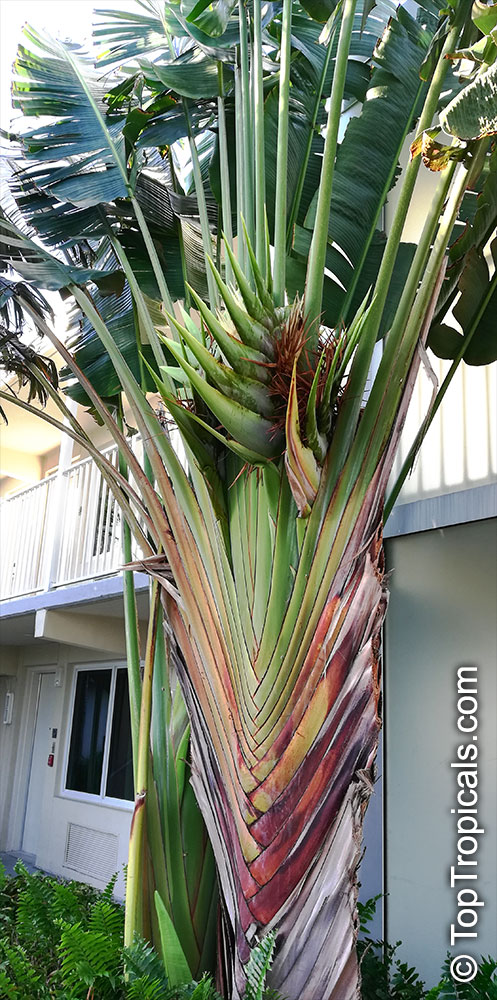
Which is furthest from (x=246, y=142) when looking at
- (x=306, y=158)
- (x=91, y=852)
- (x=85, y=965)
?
(x=91, y=852)

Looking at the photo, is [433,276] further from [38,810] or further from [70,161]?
[38,810]

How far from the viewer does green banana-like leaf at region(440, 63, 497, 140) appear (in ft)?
6.60

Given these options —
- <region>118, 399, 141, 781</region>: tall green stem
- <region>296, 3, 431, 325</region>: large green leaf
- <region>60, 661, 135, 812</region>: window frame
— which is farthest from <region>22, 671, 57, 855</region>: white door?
<region>296, 3, 431, 325</region>: large green leaf

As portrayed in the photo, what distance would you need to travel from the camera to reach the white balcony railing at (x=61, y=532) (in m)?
8.14

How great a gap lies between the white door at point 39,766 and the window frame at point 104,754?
0.58 meters

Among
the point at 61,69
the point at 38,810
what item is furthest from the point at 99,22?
the point at 38,810

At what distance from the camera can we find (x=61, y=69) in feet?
11.7

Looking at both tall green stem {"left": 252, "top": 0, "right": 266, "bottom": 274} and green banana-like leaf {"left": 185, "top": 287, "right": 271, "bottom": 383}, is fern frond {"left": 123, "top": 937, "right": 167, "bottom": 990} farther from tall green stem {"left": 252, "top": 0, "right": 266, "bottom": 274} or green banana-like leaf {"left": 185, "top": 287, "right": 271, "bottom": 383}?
tall green stem {"left": 252, "top": 0, "right": 266, "bottom": 274}

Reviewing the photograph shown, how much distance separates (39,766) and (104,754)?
2584 mm

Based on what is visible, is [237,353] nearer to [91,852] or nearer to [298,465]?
[298,465]

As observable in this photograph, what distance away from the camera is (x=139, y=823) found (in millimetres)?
2412

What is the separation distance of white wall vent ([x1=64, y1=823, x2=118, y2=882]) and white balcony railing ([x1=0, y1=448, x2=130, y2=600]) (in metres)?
3.25

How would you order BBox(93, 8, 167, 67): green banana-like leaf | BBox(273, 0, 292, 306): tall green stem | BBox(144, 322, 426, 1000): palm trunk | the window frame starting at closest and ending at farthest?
BBox(144, 322, 426, 1000): palm trunk → BBox(273, 0, 292, 306): tall green stem → BBox(93, 8, 167, 67): green banana-like leaf → the window frame

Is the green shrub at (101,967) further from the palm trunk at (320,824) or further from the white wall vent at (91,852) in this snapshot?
the white wall vent at (91,852)
